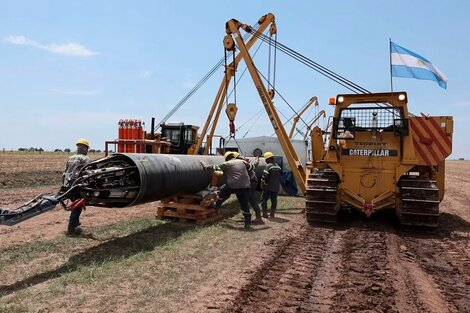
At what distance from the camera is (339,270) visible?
6.25 meters

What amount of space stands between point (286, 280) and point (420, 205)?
4.75 meters

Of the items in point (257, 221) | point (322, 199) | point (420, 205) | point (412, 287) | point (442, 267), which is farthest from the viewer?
point (257, 221)

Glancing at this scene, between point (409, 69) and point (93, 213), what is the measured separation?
949 centimetres

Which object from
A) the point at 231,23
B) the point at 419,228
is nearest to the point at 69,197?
the point at 419,228

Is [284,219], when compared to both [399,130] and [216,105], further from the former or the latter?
[216,105]

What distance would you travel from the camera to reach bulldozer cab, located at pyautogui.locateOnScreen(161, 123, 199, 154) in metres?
18.8

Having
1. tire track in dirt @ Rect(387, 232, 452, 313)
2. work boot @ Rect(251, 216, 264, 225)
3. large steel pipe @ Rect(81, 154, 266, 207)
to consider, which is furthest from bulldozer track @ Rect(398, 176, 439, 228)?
large steel pipe @ Rect(81, 154, 266, 207)

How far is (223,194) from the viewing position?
10172 millimetres

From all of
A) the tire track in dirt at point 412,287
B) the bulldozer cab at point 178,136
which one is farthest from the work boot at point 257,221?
the bulldozer cab at point 178,136

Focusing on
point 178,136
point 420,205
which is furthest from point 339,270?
point 178,136

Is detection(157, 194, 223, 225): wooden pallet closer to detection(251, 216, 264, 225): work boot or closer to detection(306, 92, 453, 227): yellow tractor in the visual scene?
detection(251, 216, 264, 225): work boot

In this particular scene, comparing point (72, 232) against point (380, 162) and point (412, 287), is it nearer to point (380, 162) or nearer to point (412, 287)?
point (412, 287)

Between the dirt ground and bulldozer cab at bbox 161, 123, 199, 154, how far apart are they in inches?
330

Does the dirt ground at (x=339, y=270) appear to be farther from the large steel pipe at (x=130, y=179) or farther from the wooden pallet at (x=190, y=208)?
the large steel pipe at (x=130, y=179)
